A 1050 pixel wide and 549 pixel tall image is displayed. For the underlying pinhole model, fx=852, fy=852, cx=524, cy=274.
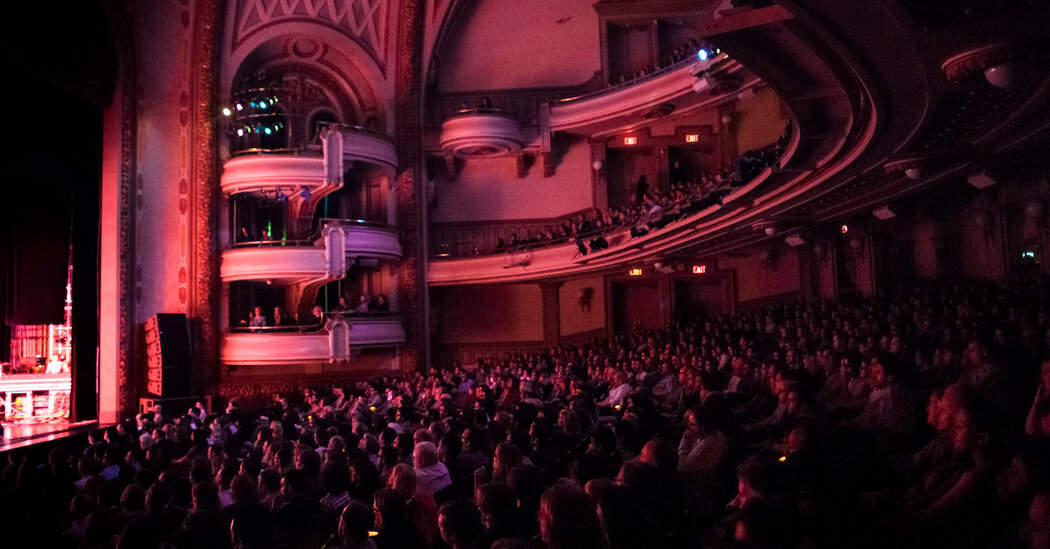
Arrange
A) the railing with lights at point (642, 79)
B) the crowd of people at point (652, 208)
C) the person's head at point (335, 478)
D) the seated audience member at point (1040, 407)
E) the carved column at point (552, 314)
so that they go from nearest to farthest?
the seated audience member at point (1040, 407)
the person's head at point (335, 478)
the crowd of people at point (652, 208)
the railing with lights at point (642, 79)
the carved column at point (552, 314)

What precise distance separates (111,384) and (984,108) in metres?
18.2

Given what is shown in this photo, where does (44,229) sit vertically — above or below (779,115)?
below

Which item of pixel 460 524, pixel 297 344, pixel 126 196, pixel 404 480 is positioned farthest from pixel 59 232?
pixel 460 524

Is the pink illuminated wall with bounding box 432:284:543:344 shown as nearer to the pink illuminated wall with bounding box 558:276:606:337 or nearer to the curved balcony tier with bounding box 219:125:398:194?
the pink illuminated wall with bounding box 558:276:606:337

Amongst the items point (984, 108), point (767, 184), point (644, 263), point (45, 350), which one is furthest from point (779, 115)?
point (45, 350)

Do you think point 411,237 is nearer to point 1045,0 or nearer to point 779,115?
point 779,115

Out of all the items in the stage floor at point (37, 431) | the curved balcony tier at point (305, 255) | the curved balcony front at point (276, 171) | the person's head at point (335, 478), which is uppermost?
the curved balcony front at point (276, 171)

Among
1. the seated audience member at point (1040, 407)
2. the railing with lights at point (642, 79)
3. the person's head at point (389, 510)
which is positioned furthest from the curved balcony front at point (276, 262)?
the seated audience member at point (1040, 407)

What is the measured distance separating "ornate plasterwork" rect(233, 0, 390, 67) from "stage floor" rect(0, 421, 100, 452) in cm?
967

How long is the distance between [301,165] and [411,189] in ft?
10.6

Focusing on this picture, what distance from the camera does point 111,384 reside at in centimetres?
1912

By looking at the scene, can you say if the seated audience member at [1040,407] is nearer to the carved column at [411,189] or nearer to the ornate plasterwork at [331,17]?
the carved column at [411,189]

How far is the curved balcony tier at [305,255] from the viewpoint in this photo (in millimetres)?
19812

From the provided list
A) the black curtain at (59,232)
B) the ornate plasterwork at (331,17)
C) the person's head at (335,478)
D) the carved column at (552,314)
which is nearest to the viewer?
the person's head at (335,478)
